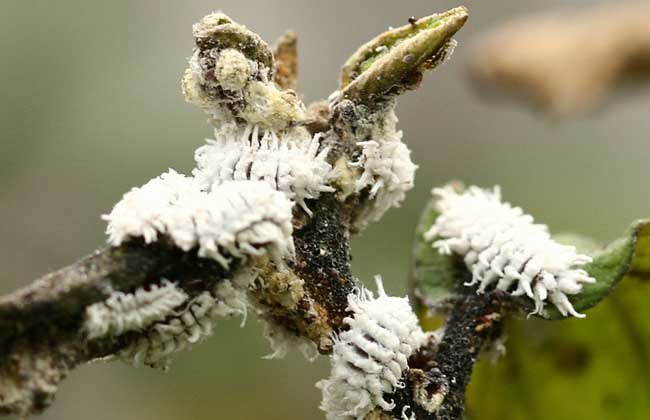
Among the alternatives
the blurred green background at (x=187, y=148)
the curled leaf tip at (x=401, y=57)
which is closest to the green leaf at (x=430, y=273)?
the curled leaf tip at (x=401, y=57)

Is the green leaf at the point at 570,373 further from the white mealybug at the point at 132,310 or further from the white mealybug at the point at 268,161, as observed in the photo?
the white mealybug at the point at 132,310

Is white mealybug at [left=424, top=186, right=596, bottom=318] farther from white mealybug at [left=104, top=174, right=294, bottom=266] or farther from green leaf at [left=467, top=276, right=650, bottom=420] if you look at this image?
white mealybug at [left=104, top=174, right=294, bottom=266]

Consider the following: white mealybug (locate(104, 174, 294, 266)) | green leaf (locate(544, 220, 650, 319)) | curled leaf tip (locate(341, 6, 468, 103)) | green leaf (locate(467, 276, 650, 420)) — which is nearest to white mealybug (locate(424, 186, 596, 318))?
green leaf (locate(544, 220, 650, 319))

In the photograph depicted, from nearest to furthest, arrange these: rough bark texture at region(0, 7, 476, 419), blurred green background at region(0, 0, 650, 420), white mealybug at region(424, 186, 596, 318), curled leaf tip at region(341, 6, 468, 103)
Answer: rough bark texture at region(0, 7, 476, 419) < curled leaf tip at region(341, 6, 468, 103) < white mealybug at region(424, 186, 596, 318) < blurred green background at region(0, 0, 650, 420)

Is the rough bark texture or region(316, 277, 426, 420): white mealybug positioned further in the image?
region(316, 277, 426, 420): white mealybug

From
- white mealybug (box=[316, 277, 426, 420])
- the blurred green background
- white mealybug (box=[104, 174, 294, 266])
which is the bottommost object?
white mealybug (box=[316, 277, 426, 420])

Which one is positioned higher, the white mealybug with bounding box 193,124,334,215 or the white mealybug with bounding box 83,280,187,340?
the white mealybug with bounding box 193,124,334,215

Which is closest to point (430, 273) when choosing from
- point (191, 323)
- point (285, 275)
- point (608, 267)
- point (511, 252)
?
point (511, 252)

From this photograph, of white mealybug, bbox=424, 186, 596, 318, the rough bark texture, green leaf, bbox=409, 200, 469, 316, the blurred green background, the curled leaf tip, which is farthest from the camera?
the blurred green background
